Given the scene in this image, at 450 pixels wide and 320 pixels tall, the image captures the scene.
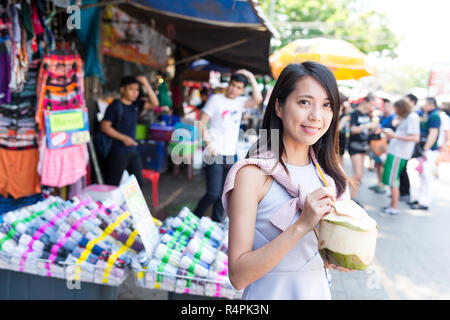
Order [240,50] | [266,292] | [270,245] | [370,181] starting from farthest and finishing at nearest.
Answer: [370,181] → [240,50] → [266,292] → [270,245]

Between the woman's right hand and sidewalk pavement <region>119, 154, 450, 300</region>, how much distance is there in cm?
137

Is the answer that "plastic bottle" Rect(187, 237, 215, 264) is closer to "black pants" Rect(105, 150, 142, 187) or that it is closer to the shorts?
"black pants" Rect(105, 150, 142, 187)

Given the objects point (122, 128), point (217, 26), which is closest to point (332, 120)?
point (122, 128)

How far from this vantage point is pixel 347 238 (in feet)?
3.50

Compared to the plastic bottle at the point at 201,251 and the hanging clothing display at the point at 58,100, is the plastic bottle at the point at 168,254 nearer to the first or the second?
the plastic bottle at the point at 201,251

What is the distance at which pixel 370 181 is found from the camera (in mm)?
9203

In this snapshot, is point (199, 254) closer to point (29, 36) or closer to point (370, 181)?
point (29, 36)

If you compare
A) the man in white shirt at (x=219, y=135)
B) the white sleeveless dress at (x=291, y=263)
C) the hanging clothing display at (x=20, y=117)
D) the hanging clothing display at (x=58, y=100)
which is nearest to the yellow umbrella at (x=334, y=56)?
the man in white shirt at (x=219, y=135)

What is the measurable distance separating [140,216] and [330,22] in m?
18.8

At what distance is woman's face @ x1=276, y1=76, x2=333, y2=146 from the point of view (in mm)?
1244

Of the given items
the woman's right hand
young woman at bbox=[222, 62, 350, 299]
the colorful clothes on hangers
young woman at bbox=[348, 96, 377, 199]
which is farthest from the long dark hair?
young woman at bbox=[348, 96, 377, 199]

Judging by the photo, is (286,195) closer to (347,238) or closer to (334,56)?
(347,238)
